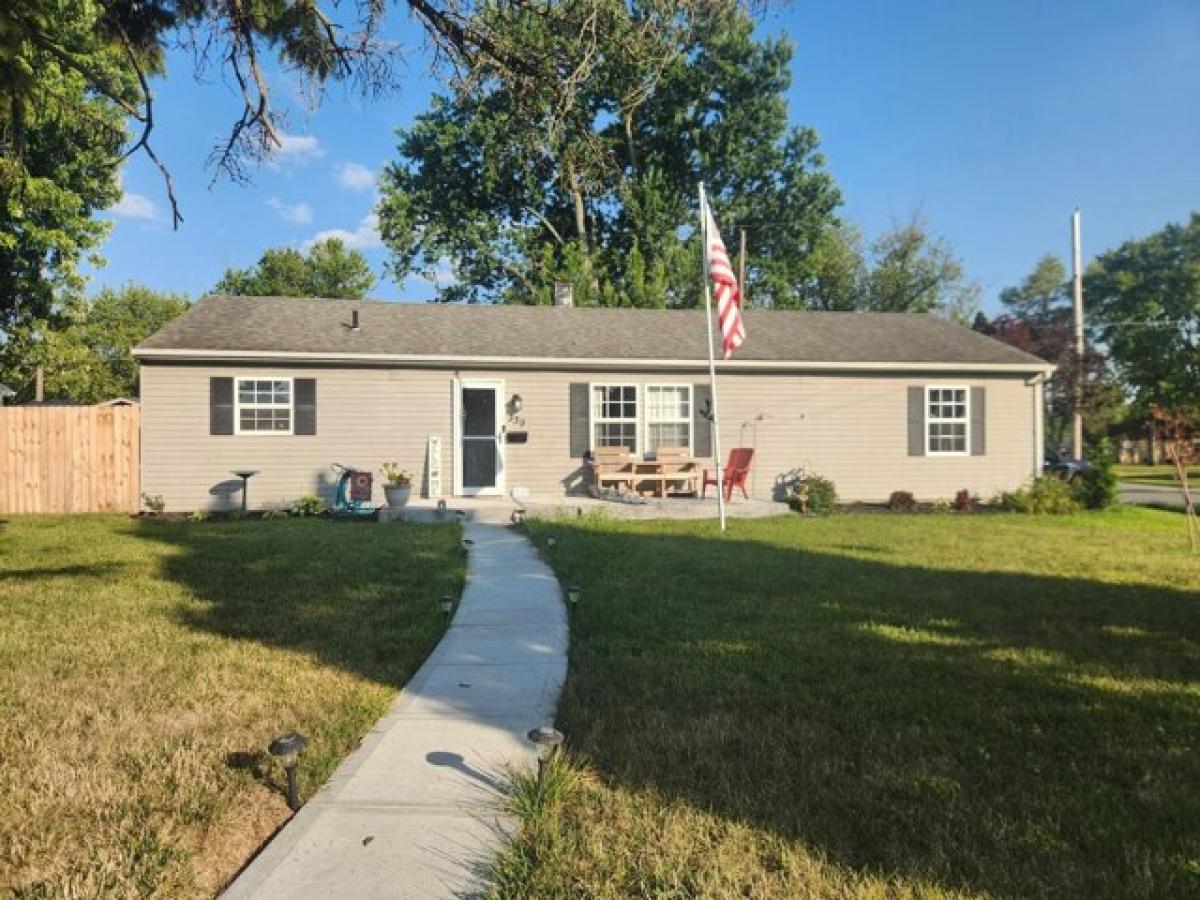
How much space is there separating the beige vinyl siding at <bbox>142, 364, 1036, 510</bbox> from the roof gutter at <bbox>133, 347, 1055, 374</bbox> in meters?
0.17

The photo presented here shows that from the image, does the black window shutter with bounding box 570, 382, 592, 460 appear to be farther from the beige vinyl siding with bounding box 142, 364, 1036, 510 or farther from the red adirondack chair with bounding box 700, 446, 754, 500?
the red adirondack chair with bounding box 700, 446, 754, 500

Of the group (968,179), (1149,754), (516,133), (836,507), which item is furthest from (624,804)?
(968,179)

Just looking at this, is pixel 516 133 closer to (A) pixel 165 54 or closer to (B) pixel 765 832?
(A) pixel 165 54

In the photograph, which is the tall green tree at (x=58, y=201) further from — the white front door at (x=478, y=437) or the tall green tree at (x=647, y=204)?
the tall green tree at (x=647, y=204)

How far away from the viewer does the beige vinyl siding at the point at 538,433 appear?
1218 centimetres

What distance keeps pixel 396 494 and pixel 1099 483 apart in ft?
40.2

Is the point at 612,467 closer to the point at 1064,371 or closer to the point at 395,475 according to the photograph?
the point at 395,475

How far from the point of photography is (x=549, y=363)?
12.9m

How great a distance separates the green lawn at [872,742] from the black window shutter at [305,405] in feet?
25.1

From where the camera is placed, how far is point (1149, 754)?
3.00m

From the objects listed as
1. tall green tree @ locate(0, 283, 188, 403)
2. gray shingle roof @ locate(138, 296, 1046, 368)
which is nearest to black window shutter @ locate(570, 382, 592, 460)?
gray shingle roof @ locate(138, 296, 1046, 368)

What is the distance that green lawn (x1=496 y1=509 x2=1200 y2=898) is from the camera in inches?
87.3

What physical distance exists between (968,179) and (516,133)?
57.6 feet

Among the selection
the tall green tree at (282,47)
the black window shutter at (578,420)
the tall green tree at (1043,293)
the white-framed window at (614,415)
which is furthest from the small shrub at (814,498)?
the tall green tree at (1043,293)
